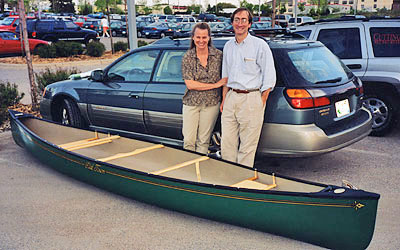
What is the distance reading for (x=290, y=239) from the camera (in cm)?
390

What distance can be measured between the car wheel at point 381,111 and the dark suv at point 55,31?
20.5 m

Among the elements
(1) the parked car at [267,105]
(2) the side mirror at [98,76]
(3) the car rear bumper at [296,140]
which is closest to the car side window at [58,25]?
(1) the parked car at [267,105]

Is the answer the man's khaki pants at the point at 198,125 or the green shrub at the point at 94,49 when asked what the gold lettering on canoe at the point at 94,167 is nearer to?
the man's khaki pants at the point at 198,125

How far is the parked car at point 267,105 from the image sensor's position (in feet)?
15.6

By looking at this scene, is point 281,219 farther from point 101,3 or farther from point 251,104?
point 101,3

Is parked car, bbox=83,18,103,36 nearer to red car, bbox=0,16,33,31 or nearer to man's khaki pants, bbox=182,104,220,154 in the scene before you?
red car, bbox=0,16,33,31

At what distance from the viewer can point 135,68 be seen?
20.5 feet

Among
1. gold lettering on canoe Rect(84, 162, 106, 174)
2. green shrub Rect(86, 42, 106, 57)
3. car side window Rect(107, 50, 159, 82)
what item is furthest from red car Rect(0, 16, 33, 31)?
gold lettering on canoe Rect(84, 162, 106, 174)

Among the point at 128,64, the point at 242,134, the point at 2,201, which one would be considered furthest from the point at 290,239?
the point at 128,64

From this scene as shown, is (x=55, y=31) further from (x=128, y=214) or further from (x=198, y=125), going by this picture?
(x=128, y=214)

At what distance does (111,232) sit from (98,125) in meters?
2.82

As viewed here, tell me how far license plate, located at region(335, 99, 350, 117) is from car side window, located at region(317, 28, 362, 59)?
232 centimetres

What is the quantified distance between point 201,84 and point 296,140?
1222 mm

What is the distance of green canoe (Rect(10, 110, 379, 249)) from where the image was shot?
10.9 ft
